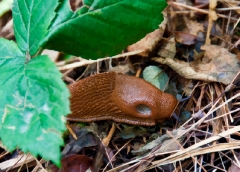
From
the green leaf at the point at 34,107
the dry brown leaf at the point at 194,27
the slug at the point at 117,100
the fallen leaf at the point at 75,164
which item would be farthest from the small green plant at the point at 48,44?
the dry brown leaf at the point at 194,27

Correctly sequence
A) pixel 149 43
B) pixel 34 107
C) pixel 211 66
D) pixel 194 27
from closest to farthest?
1. pixel 34 107
2. pixel 211 66
3. pixel 149 43
4. pixel 194 27

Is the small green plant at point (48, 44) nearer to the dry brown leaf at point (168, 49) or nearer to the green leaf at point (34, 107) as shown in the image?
the green leaf at point (34, 107)

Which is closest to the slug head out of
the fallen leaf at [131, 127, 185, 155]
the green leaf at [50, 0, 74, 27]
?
the fallen leaf at [131, 127, 185, 155]

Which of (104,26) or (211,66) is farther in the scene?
(211,66)

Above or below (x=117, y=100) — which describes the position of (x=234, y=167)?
below

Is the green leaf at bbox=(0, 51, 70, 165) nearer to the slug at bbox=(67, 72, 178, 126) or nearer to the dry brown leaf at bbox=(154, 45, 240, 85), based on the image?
the slug at bbox=(67, 72, 178, 126)

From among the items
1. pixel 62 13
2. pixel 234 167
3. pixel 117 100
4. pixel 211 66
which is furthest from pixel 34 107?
pixel 211 66

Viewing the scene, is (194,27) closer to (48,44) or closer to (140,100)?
(140,100)

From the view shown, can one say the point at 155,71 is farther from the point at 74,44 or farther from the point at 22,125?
the point at 22,125
